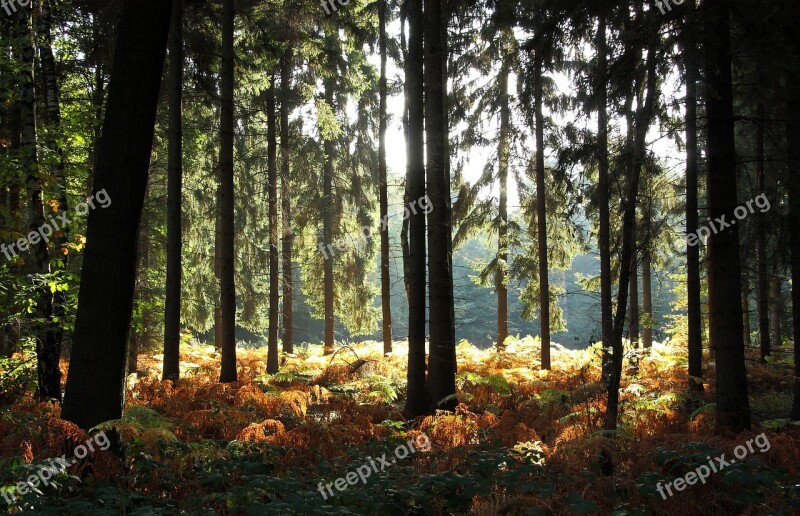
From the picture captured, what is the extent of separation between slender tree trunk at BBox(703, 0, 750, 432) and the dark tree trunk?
6874 mm

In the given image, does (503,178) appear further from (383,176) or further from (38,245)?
(38,245)

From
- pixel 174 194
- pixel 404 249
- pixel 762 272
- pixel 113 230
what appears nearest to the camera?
pixel 113 230

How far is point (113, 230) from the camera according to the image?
4922 mm

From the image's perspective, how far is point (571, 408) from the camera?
9.03 meters

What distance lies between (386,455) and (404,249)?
7.87m

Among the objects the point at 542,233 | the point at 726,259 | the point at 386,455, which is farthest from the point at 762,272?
the point at 386,455

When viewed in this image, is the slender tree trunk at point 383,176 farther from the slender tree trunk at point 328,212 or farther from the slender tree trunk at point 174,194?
the slender tree trunk at point 174,194

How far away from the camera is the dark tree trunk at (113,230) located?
4.88 m

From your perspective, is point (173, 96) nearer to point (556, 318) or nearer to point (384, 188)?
point (384, 188)

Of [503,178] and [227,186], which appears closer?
[227,186]

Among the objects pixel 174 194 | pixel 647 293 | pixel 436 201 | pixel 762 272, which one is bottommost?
pixel 647 293

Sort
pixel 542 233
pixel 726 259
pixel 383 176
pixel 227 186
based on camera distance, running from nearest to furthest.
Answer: pixel 726 259, pixel 227 186, pixel 542 233, pixel 383 176

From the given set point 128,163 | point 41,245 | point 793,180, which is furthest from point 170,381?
point 793,180

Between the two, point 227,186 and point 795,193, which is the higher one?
point 227,186
